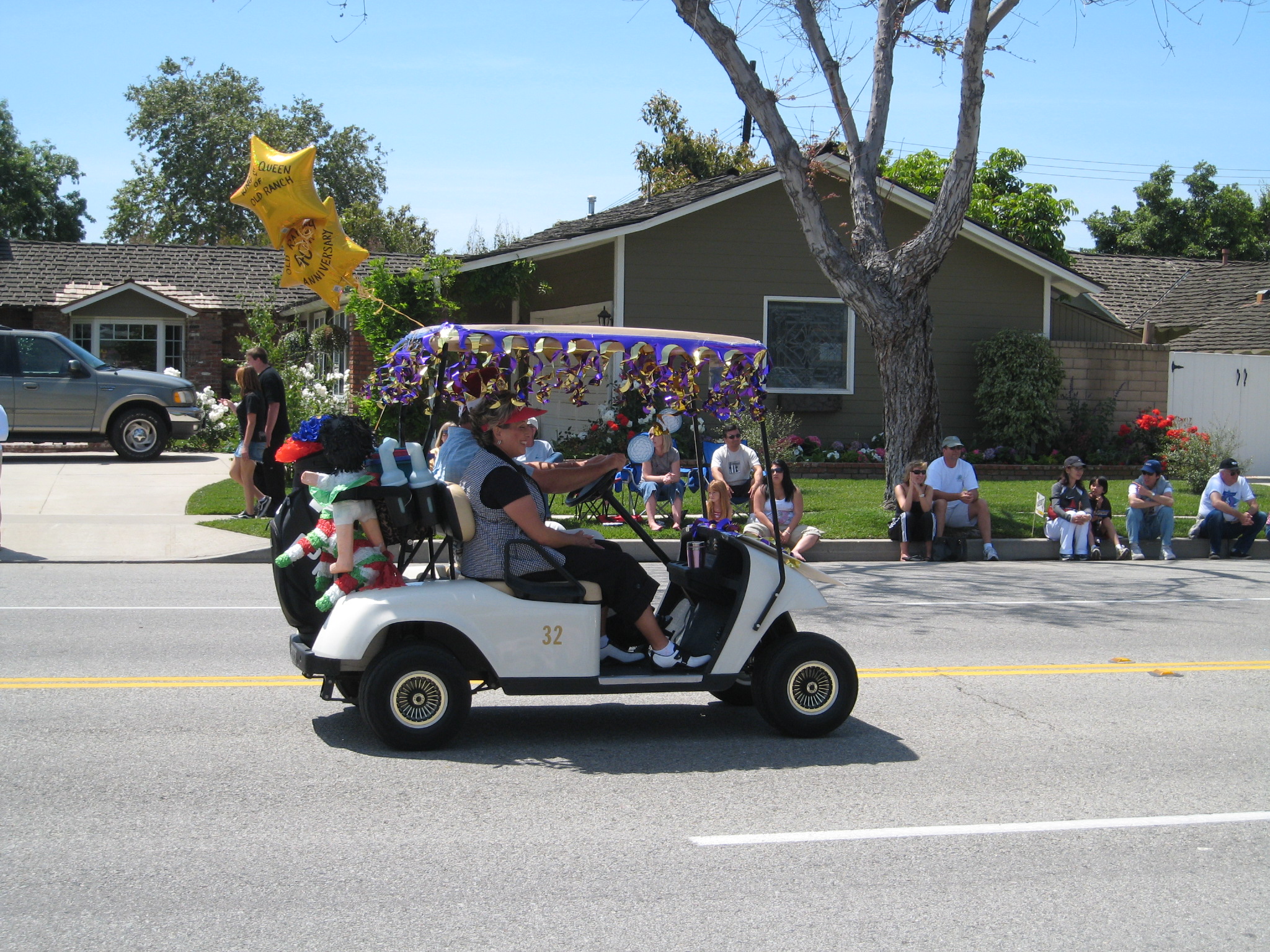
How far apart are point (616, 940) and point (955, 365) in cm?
1916

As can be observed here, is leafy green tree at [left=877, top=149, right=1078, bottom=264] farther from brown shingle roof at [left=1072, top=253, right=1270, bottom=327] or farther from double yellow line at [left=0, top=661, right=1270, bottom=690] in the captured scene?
double yellow line at [left=0, top=661, right=1270, bottom=690]

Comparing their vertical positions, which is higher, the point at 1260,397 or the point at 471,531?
the point at 1260,397

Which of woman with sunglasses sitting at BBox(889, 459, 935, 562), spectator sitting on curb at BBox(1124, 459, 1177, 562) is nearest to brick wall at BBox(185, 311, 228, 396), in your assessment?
woman with sunglasses sitting at BBox(889, 459, 935, 562)

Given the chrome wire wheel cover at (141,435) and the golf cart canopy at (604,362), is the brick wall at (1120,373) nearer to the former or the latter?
the chrome wire wheel cover at (141,435)

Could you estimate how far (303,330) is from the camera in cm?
2633

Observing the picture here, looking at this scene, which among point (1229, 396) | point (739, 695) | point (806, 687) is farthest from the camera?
point (1229, 396)

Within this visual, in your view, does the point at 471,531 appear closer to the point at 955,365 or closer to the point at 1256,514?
the point at 1256,514

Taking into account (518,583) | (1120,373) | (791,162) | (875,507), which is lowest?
(875,507)

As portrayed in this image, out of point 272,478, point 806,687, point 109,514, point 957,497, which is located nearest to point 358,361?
point 109,514

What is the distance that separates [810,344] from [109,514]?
11.7 meters

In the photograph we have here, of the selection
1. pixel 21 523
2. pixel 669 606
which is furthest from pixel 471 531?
pixel 21 523

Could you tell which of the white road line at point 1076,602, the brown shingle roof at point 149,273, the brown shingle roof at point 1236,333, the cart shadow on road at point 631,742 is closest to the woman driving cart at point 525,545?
the cart shadow on road at point 631,742

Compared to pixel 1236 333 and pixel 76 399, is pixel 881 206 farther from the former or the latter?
pixel 1236 333

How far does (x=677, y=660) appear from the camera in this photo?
623cm
